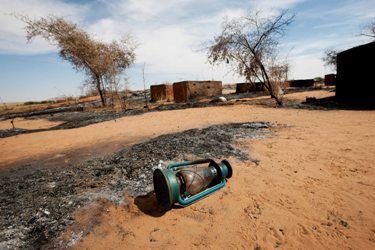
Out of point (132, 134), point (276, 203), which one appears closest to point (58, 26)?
point (132, 134)

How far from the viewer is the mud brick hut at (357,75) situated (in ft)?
32.3

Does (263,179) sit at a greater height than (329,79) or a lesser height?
lesser

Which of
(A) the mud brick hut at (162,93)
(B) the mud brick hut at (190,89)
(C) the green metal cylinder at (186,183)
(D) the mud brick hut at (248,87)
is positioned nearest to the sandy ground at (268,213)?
(C) the green metal cylinder at (186,183)

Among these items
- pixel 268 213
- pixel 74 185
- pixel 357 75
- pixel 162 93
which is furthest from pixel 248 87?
pixel 74 185

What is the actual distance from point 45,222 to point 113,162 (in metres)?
1.56

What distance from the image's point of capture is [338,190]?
2.74 metres

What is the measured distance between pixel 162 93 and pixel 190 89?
3.07 metres

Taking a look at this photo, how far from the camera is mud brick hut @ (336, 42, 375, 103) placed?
32.3 feet

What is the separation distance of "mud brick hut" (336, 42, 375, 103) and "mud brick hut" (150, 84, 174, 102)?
11.9m

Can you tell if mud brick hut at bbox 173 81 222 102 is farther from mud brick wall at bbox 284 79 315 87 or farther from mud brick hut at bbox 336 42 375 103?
mud brick wall at bbox 284 79 315 87

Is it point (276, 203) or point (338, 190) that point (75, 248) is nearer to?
point (276, 203)

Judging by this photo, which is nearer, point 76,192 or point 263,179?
point 76,192

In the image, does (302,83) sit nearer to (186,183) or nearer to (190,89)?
(190,89)

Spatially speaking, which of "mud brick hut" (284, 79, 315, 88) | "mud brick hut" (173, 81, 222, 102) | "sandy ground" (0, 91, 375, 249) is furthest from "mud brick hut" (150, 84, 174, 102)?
"sandy ground" (0, 91, 375, 249)
